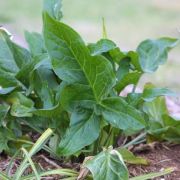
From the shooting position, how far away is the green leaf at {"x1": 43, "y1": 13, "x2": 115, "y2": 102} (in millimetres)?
1376

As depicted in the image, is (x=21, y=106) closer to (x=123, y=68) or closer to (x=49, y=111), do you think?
(x=49, y=111)

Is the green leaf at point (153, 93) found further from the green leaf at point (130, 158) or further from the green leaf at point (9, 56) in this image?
the green leaf at point (9, 56)

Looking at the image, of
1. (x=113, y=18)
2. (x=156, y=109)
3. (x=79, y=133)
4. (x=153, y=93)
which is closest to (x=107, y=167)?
(x=79, y=133)

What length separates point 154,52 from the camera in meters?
1.72

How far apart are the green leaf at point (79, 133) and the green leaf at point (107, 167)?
70 mm

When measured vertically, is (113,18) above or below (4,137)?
above

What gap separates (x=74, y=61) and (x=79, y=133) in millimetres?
180

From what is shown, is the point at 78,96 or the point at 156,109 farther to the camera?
the point at 156,109

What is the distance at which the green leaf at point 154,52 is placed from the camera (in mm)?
1698

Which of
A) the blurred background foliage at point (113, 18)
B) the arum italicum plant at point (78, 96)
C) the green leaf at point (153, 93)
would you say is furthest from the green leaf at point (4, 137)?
the blurred background foliage at point (113, 18)

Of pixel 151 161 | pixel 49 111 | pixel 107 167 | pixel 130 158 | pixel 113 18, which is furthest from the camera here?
pixel 113 18

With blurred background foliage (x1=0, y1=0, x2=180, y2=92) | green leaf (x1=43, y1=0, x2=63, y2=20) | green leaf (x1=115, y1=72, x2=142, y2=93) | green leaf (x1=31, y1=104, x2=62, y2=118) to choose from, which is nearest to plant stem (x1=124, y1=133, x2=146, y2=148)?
green leaf (x1=115, y1=72, x2=142, y2=93)

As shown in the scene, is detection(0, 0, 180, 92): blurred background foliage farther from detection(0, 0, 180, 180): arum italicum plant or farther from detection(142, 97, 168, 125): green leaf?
detection(0, 0, 180, 180): arum italicum plant

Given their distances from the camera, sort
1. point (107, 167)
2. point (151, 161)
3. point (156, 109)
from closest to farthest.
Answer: point (107, 167) → point (151, 161) → point (156, 109)
